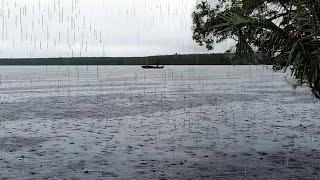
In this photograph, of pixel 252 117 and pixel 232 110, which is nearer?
pixel 252 117

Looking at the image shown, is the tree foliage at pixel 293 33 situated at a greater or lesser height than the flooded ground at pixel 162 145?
greater

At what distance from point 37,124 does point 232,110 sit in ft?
57.3

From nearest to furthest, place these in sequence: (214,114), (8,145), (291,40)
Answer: (291,40), (8,145), (214,114)

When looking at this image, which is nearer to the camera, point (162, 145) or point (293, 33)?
point (293, 33)

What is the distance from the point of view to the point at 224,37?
17.2m

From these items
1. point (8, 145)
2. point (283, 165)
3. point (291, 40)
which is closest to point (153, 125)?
point (8, 145)

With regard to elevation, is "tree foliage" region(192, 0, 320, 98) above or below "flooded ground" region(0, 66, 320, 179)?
above

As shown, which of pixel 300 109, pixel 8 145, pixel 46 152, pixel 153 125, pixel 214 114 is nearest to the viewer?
pixel 46 152

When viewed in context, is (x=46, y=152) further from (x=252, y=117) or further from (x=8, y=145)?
(x=252, y=117)

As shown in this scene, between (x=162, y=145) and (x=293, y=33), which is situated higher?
(x=293, y=33)

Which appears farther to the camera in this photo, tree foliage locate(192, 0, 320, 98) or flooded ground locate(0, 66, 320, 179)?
flooded ground locate(0, 66, 320, 179)

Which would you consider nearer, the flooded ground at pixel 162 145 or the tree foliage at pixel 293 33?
the tree foliage at pixel 293 33

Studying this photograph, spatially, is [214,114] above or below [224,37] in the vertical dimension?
below

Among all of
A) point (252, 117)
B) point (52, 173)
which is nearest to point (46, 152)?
point (52, 173)
